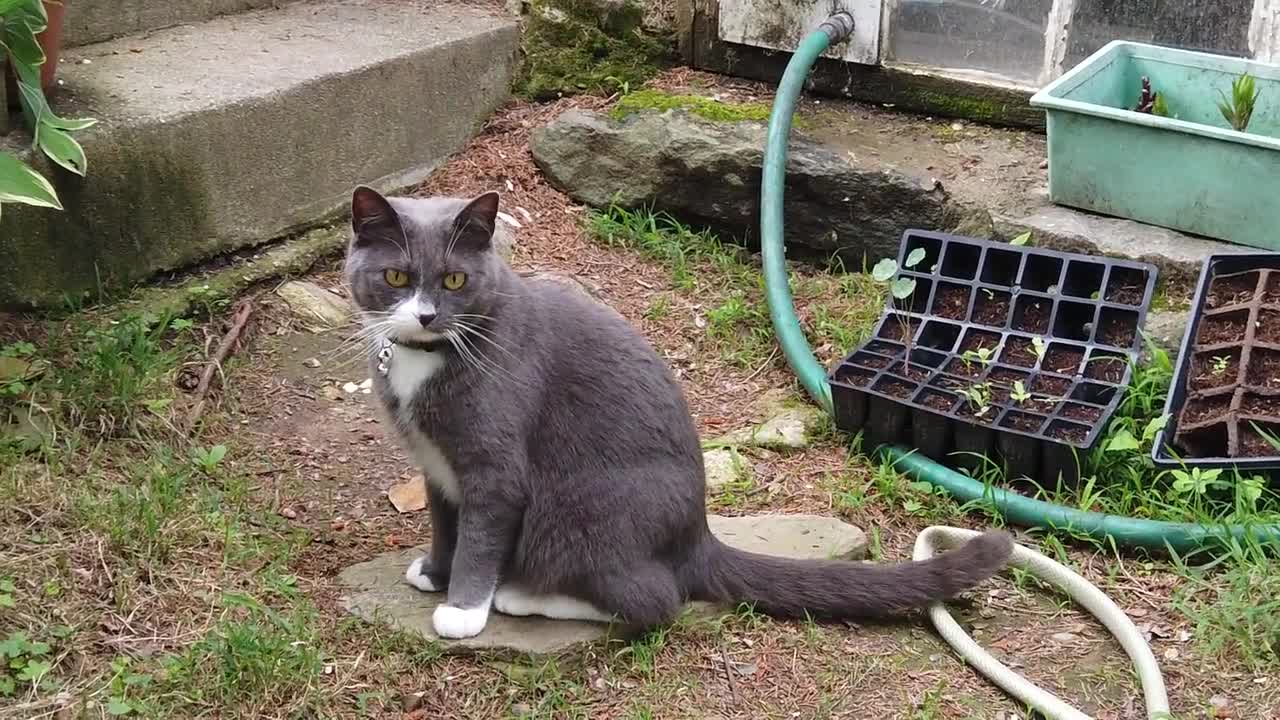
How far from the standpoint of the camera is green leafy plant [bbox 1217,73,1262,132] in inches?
140

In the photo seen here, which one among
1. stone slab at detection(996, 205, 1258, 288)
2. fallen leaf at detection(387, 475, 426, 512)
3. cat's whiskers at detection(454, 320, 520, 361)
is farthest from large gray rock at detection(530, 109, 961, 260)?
cat's whiskers at detection(454, 320, 520, 361)

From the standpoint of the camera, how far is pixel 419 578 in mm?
2719

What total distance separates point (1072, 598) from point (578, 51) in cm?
276

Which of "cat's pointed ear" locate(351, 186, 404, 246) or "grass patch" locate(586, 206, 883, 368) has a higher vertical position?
"cat's pointed ear" locate(351, 186, 404, 246)

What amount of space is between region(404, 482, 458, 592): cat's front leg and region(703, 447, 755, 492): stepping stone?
0.79 m

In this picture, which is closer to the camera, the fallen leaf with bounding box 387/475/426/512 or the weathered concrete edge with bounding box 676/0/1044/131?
the fallen leaf with bounding box 387/475/426/512

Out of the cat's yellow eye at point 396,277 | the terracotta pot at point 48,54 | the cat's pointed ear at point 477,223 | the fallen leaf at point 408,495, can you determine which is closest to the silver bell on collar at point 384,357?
the cat's yellow eye at point 396,277

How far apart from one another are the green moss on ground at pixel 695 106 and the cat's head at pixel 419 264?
6.71 feet

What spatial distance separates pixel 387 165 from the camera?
4152 mm

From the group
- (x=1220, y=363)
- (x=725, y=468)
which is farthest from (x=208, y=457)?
(x=1220, y=363)

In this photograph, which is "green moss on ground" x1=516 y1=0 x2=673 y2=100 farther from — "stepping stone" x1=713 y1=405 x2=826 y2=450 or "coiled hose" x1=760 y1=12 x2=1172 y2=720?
"stepping stone" x1=713 y1=405 x2=826 y2=450

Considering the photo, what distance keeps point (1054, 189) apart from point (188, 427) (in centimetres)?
249

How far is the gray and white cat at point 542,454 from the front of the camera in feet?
7.94

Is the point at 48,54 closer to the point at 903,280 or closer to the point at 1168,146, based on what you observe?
the point at 903,280
